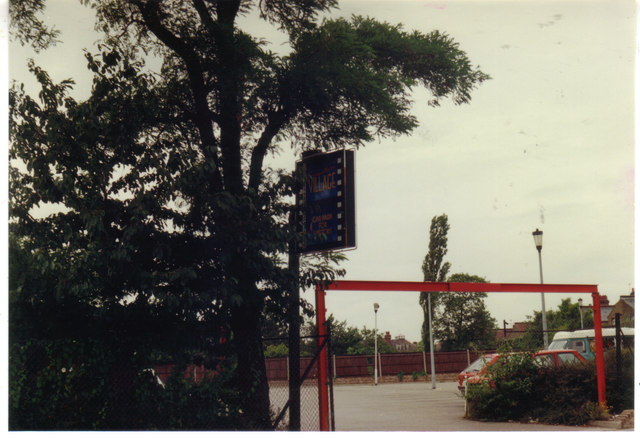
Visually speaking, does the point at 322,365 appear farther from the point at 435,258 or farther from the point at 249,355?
the point at 435,258

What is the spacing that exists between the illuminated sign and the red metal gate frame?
76 cm

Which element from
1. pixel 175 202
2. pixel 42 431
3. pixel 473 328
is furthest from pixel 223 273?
pixel 473 328

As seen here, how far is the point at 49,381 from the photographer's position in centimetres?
985

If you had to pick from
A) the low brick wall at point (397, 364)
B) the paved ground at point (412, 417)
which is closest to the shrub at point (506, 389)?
the paved ground at point (412, 417)

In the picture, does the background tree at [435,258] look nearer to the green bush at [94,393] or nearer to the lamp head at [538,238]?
the lamp head at [538,238]

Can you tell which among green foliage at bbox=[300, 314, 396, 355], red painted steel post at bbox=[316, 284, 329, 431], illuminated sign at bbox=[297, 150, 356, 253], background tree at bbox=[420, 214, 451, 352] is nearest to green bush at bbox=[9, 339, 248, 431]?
red painted steel post at bbox=[316, 284, 329, 431]

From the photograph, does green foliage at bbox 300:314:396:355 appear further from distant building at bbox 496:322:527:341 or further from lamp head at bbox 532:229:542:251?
lamp head at bbox 532:229:542:251

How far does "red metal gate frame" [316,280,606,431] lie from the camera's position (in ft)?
38.0

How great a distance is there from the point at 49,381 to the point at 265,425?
10.6ft

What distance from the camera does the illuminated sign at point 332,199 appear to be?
12.0m

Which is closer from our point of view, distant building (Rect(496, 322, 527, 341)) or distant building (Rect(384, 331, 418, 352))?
distant building (Rect(496, 322, 527, 341))

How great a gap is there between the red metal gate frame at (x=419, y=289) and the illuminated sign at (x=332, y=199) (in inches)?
30.0

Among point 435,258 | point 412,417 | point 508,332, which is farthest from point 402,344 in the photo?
point 412,417

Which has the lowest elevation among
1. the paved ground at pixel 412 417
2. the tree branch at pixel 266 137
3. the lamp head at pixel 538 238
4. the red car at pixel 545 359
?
the paved ground at pixel 412 417
